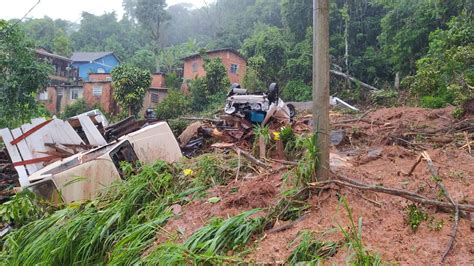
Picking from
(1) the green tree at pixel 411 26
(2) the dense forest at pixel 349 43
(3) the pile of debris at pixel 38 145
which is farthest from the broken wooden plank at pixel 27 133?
(1) the green tree at pixel 411 26

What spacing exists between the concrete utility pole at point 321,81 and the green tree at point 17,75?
933cm

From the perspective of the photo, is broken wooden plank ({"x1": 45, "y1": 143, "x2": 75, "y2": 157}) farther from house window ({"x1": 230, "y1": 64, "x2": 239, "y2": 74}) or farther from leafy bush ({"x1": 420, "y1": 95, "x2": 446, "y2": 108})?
house window ({"x1": 230, "y1": 64, "x2": 239, "y2": 74})

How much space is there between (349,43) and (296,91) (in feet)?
16.1

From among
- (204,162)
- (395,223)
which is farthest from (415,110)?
(395,223)

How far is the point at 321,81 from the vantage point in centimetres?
354

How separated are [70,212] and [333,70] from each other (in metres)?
21.2

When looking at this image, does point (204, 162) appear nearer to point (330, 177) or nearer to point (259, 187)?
point (259, 187)

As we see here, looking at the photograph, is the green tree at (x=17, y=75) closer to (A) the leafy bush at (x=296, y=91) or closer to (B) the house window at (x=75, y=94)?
(A) the leafy bush at (x=296, y=91)

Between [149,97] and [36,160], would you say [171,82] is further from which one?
[36,160]

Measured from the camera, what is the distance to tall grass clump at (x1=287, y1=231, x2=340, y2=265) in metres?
2.80

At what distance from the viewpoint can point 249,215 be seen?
3494 millimetres

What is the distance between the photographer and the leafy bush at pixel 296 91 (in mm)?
23047

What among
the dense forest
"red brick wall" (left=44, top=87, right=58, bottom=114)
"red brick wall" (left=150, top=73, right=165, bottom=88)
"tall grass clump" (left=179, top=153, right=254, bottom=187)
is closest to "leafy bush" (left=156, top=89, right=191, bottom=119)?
the dense forest

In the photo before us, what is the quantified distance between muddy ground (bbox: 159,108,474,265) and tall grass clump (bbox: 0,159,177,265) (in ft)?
1.22
